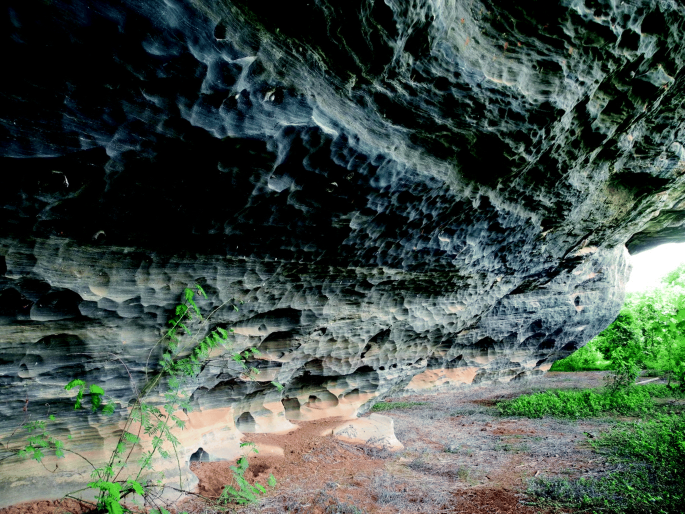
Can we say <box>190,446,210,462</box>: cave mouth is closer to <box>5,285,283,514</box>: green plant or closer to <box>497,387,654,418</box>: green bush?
<box>5,285,283,514</box>: green plant

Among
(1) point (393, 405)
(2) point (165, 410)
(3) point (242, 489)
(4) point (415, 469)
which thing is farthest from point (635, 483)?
(1) point (393, 405)

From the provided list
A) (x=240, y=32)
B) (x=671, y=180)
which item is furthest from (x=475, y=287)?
(x=240, y=32)

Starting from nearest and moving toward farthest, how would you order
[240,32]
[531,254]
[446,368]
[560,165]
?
[240,32] < [560,165] < [531,254] < [446,368]

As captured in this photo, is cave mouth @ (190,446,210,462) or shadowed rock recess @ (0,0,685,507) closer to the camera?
shadowed rock recess @ (0,0,685,507)

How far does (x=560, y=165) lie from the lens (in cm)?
520

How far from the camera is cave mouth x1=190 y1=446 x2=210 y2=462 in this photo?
457 centimetres

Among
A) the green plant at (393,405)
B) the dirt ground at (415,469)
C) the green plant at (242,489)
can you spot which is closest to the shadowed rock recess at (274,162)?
the dirt ground at (415,469)

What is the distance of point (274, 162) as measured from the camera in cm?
319

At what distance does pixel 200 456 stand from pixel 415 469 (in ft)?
9.67

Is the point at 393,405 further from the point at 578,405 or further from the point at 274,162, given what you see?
the point at 274,162

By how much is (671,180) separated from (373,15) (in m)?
6.98

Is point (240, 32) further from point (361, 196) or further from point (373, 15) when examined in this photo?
point (361, 196)

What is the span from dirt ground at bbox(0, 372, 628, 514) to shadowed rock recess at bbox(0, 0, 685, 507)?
25.8 inches

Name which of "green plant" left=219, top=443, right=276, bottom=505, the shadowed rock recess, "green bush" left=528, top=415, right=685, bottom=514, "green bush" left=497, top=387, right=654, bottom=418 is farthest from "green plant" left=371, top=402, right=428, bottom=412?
"green plant" left=219, top=443, right=276, bottom=505
